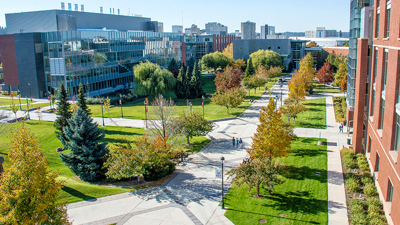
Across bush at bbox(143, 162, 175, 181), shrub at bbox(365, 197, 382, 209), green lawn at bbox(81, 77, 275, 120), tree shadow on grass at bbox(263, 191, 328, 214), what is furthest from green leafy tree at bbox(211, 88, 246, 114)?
shrub at bbox(365, 197, 382, 209)

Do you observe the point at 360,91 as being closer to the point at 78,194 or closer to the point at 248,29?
the point at 78,194

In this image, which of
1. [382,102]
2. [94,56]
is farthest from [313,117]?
[94,56]

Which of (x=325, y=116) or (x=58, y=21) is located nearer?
(x=325, y=116)

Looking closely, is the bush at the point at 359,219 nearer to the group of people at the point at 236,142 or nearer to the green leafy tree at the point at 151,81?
the group of people at the point at 236,142

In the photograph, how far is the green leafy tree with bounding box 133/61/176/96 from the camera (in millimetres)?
54562

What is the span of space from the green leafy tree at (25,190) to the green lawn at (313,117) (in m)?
29.2

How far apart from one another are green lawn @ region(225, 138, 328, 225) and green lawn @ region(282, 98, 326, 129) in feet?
40.8

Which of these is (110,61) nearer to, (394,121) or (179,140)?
(179,140)

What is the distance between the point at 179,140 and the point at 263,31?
14485cm

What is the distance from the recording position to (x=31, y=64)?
5694 cm

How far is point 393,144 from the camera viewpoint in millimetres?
17156

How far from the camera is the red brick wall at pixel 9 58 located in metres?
58.5

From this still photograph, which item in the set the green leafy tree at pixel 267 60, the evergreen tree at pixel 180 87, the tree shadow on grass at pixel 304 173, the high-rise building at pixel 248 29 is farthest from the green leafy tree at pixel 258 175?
the high-rise building at pixel 248 29

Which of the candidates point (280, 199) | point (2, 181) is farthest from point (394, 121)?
point (2, 181)
